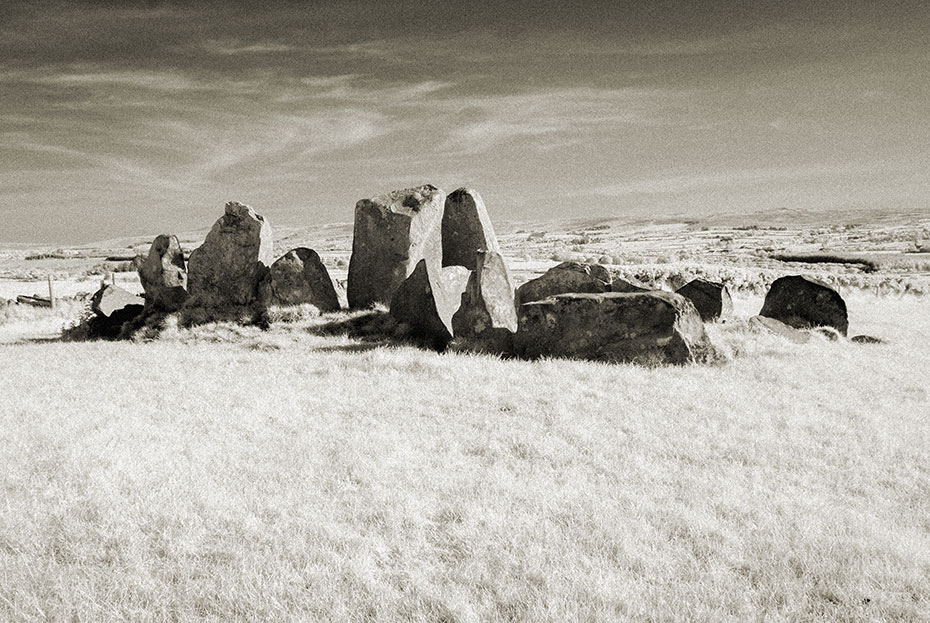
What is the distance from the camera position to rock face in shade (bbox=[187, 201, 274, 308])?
18.7m

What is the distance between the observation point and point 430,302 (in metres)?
14.6

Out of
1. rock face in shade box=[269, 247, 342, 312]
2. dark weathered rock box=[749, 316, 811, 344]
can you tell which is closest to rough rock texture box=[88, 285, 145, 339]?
rock face in shade box=[269, 247, 342, 312]

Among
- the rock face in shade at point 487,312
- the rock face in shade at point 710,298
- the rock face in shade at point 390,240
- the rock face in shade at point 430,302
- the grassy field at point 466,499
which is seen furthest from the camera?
the rock face in shade at point 390,240

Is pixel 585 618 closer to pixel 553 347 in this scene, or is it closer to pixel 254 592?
pixel 254 592

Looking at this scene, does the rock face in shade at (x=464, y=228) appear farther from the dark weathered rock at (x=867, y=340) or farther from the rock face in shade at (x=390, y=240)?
the dark weathered rock at (x=867, y=340)

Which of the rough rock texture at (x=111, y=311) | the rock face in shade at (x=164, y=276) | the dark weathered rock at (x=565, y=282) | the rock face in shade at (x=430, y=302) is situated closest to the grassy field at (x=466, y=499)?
the rock face in shade at (x=430, y=302)

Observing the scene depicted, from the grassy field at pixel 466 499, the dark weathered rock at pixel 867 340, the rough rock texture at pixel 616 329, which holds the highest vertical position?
the rough rock texture at pixel 616 329

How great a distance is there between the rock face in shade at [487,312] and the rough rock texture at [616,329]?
1.51 ft

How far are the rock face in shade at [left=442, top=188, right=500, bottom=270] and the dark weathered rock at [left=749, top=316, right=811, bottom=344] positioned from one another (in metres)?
7.60

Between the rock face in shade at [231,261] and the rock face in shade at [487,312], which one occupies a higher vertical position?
the rock face in shade at [231,261]

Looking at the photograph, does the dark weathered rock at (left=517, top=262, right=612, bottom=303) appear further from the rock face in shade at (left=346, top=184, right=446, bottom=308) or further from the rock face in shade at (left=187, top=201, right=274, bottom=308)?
the rock face in shade at (left=187, top=201, right=274, bottom=308)

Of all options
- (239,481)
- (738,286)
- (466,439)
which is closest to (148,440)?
(239,481)

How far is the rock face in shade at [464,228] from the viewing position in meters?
19.2

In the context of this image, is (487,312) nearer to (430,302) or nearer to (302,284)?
(430,302)
